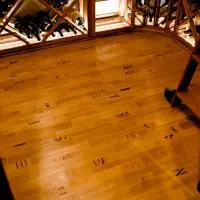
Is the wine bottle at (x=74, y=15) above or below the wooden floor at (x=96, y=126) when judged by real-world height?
above

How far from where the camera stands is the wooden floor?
176cm

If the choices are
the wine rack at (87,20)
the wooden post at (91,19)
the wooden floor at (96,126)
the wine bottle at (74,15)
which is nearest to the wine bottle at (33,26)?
the wine rack at (87,20)

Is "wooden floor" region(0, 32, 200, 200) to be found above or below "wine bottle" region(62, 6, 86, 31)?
below

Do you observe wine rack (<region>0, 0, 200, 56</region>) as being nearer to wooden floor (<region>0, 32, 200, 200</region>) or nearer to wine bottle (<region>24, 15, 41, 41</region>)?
wine bottle (<region>24, 15, 41, 41</region>)

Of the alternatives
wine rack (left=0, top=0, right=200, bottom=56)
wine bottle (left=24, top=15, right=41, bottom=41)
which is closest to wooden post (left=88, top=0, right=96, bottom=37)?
wine rack (left=0, top=0, right=200, bottom=56)

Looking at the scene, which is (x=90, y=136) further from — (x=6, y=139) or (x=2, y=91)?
(x=2, y=91)

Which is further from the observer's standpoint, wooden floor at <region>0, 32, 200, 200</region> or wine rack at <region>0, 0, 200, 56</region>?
wine rack at <region>0, 0, 200, 56</region>

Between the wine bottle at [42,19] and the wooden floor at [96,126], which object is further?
the wine bottle at [42,19]

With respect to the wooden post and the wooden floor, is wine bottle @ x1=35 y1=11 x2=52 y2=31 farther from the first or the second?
the wooden post

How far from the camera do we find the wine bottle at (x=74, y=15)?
272cm

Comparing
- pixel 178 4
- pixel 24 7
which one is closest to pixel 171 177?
pixel 178 4

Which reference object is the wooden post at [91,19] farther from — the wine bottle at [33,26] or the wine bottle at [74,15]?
the wine bottle at [33,26]

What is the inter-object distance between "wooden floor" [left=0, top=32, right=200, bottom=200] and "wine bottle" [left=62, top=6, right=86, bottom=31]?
0.21 meters

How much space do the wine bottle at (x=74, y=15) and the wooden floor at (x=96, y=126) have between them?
21cm
